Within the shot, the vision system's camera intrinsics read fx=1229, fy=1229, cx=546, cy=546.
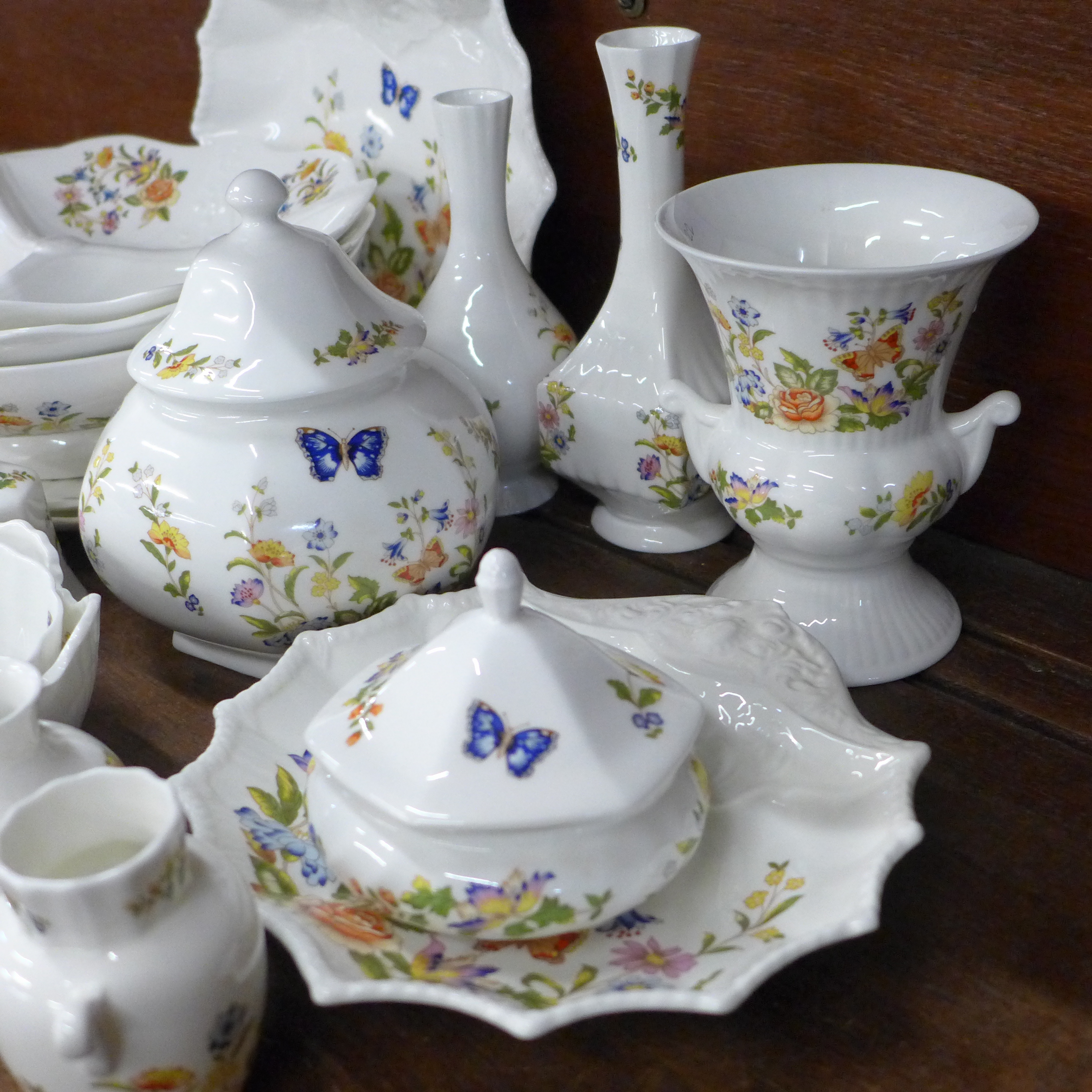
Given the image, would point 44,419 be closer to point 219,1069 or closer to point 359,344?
point 359,344

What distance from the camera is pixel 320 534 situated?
0.49 metres

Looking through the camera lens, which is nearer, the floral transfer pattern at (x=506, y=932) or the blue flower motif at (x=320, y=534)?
the floral transfer pattern at (x=506, y=932)

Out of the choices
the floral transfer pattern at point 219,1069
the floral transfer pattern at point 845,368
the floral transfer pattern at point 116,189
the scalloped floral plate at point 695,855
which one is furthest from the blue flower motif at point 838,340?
the floral transfer pattern at point 116,189

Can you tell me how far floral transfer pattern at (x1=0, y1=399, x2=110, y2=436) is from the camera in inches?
23.0

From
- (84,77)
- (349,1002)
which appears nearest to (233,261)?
(349,1002)

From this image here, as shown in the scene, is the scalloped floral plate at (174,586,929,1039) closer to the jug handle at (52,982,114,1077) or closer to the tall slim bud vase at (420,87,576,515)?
the jug handle at (52,982,114,1077)

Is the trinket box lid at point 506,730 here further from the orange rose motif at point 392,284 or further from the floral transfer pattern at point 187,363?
the orange rose motif at point 392,284

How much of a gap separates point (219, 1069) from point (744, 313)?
1.07 ft

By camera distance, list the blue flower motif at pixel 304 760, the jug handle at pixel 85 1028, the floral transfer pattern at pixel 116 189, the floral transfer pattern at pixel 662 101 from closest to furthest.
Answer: the jug handle at pixel 85 1028 → the blue flower motif at pixel 304 760 → the floral transfer pattern at pixel 662 101 → the floral transfer pattern at pixel 116 189

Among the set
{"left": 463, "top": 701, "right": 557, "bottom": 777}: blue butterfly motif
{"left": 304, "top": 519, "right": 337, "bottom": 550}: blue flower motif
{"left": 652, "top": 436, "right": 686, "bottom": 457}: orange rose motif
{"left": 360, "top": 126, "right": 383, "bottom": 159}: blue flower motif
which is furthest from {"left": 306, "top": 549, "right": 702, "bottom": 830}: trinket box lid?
{"left": 360, "top": 126, "right": 383, "bottom": 159}: blue flower motif

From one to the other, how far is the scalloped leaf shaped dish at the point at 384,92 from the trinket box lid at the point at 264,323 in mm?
205

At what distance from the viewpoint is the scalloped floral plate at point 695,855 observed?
34 cm

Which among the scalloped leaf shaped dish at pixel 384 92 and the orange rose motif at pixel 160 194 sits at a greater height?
the scalloped leaf shaped dish at pixel 384 92

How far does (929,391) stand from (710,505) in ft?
0.54
